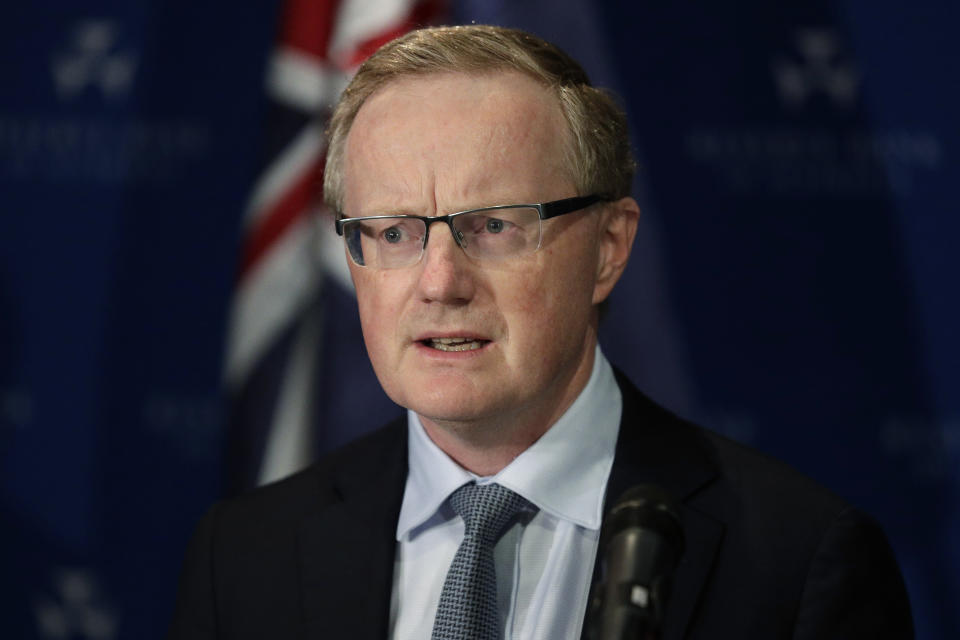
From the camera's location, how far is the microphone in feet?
3.21

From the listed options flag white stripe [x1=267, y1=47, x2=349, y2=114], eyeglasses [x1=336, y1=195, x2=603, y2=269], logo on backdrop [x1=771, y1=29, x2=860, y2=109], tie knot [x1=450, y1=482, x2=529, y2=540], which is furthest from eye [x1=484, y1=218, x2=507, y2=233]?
logo on backdrop [x1=771, y1=29, x2=860, y2=109]

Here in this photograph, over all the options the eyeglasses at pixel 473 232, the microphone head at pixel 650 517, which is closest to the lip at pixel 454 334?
the eyeglasses at pixel 473 232

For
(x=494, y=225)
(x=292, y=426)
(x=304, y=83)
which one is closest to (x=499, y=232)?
(x=494, y=225)

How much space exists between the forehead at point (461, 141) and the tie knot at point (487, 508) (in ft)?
1.49

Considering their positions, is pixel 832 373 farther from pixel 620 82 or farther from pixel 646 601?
pixel 646 601

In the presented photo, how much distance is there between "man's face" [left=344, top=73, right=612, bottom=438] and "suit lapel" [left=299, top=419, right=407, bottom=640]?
29cm

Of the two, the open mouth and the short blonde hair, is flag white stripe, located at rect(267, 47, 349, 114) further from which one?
the open mouth

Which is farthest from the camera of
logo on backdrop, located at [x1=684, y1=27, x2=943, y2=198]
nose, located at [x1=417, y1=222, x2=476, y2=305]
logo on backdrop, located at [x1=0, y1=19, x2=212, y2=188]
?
logo on backdrop, located at [x1=0, y1=19, x2=212, y2=188]

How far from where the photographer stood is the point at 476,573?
63.8 inches

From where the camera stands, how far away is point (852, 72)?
3225 mm

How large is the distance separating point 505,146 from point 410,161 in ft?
0.47

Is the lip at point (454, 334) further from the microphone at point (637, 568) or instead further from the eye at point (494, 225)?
the microphone at point (637, 568)

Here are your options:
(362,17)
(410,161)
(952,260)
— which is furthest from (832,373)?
(410,161)

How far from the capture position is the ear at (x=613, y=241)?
5.91 feet
